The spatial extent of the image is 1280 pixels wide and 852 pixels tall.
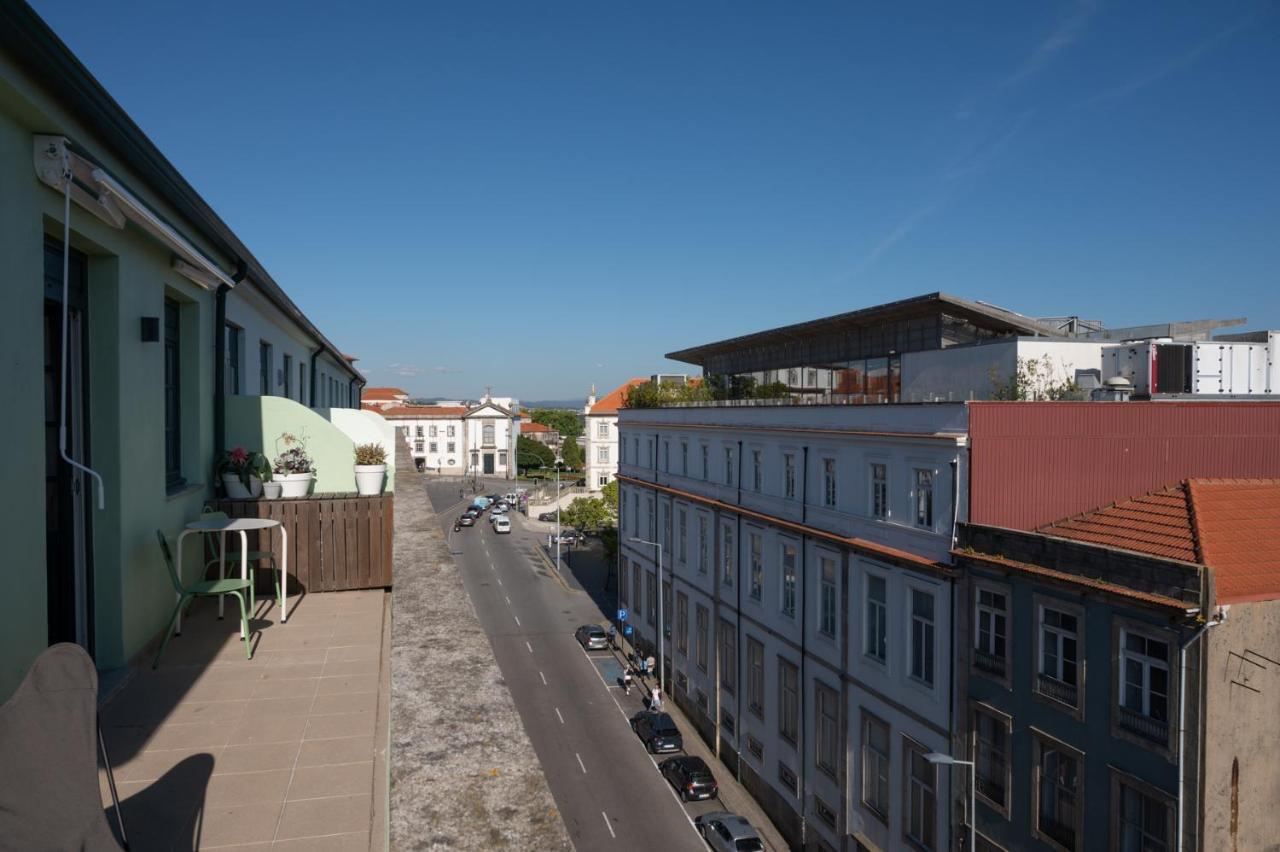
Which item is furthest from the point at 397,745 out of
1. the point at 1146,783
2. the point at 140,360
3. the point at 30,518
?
the point at 1146,783

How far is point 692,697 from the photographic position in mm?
32906

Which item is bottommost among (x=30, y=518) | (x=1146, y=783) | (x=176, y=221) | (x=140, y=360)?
(x=1146, y=783)

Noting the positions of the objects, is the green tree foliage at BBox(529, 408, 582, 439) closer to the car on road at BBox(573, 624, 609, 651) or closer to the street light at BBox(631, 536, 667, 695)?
the car on road at BBox(573, 624, 609, 651)

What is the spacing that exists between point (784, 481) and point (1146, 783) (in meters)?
13.6

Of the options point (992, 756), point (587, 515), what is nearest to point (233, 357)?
point (992, 756)

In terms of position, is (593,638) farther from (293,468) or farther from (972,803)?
(293,468)

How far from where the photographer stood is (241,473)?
25.7 feet

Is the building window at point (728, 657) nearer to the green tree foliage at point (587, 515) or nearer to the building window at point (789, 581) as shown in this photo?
the building window at point (789, 581)

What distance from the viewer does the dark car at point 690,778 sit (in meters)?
25.6

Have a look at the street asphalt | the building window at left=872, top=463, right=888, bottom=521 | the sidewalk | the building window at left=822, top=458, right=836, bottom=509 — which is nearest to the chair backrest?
the building window at left=872, top=463, right=888, bottom=521

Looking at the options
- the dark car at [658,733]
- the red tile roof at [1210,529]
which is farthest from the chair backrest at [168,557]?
the dark car at [658,733]

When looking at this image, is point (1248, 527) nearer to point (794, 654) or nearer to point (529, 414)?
point (794, 654)

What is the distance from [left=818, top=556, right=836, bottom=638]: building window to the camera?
73.0 feet

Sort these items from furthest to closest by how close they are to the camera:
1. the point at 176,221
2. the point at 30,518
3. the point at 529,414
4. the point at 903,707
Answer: the point at 529,414 → the point at 903,707 → the point at 176,221 → the point at 30,518
